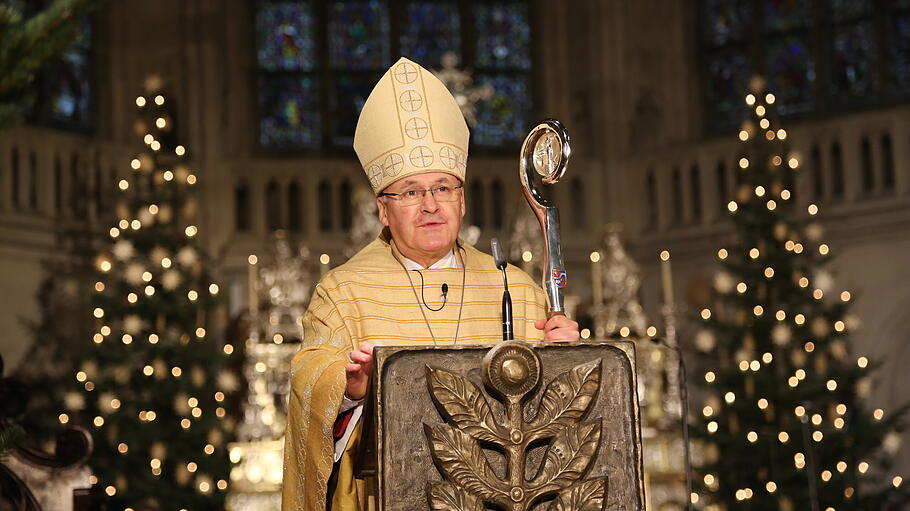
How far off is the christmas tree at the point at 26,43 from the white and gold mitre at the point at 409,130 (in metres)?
0.72

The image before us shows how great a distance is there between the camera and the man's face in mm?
3230

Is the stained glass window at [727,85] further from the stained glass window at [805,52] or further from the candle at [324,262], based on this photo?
the candle at [324,262]

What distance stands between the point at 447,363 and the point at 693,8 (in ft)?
35.8

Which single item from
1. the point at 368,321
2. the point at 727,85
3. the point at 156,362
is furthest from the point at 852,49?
the point at 368,321

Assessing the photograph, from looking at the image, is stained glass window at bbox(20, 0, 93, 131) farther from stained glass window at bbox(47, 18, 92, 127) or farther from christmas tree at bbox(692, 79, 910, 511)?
christmas tree at bbox(692, 79, 910, 511)

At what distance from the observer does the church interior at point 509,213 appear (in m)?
8.80

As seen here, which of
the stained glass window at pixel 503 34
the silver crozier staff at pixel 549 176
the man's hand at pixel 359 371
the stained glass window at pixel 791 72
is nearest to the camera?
the man's hand at pixel 359 371

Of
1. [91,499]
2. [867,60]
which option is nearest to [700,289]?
[867,60]

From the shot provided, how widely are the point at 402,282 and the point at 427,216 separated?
0.70 feet

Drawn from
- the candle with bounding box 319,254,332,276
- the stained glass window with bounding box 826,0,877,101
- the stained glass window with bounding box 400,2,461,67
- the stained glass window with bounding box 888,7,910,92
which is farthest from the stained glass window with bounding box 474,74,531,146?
the stained glass window with bounding box 888,7,910,92

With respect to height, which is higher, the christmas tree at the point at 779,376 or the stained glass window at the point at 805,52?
the stained glass window at the point at 805,52

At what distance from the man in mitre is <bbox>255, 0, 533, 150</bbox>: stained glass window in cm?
948

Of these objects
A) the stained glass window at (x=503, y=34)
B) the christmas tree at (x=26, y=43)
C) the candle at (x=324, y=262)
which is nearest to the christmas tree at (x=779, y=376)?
the candle at (x=324, y=262)

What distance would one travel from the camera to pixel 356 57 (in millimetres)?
13172
